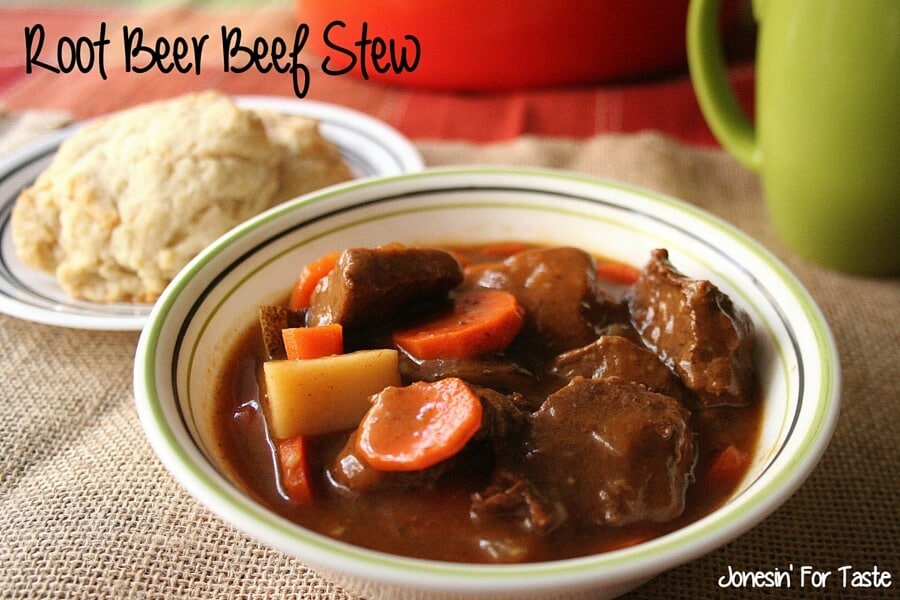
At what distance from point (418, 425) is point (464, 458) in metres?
0.12

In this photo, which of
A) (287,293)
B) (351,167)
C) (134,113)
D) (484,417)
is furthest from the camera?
(351,167)

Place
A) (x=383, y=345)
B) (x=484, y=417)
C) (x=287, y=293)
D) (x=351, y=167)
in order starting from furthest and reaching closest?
(x=351, y=167), (x=287, y=293), (x=383, y=345), (x=484, y=417)

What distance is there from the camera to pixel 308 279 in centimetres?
248

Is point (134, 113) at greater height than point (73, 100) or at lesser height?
greater

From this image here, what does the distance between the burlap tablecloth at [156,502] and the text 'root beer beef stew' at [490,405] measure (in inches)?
13.5

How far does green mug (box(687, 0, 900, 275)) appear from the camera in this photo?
9.59 feet

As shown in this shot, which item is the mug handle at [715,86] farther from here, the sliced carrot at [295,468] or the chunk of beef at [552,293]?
the sliced carrot at [295,468]

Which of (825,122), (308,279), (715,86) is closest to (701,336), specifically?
(308,279)

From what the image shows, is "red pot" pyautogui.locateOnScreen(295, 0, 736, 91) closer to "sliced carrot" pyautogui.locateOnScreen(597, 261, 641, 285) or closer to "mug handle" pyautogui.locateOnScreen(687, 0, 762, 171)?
"mug handle" pyautogui.locateOnScreen(687, 0, 762, 171)

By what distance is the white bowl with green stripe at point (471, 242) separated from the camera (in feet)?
4.97

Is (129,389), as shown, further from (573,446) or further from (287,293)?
(573,446)

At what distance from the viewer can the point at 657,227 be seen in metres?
2.65

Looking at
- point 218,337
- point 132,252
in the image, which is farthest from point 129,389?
point 218,337

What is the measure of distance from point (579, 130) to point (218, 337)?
283cm
